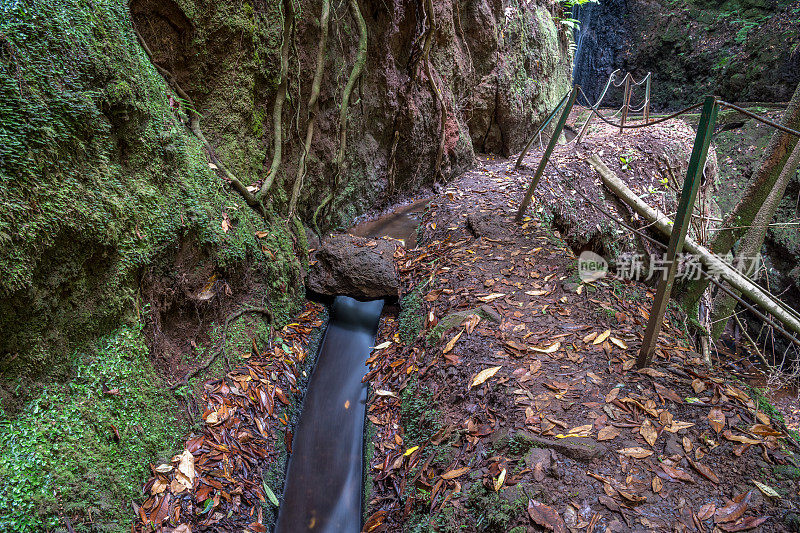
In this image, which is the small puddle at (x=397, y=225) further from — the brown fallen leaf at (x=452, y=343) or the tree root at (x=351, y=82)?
the brown fallen leaf at (x=452, y=343)

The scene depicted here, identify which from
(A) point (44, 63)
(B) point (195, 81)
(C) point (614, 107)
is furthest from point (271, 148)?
(C) point (614, 107)

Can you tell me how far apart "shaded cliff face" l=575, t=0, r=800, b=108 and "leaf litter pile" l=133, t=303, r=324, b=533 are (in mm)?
13970

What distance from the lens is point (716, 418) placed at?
2197 mm

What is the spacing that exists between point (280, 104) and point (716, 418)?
13.6 feet

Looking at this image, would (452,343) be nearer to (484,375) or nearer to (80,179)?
(484,375)

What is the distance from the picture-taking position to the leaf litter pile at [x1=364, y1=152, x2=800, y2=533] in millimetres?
1829

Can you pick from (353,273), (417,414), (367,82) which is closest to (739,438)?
(417,414)

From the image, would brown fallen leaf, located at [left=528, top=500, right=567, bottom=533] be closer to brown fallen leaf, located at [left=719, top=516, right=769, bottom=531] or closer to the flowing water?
brown fallen leaf, located at [left=719, top=516, right=769, bottom=531]

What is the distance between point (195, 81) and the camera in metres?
3.51

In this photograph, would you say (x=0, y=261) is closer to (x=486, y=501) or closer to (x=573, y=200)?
(x=486, y=501)

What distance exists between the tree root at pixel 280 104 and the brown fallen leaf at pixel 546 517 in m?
3.25

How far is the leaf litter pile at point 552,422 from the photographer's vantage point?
72.0 inches

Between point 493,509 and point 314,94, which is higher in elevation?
point 314,94

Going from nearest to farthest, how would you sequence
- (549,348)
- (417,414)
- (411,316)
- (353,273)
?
1. (549,348)
2. (417,414)
3. (411,316)
4. (353,273)
